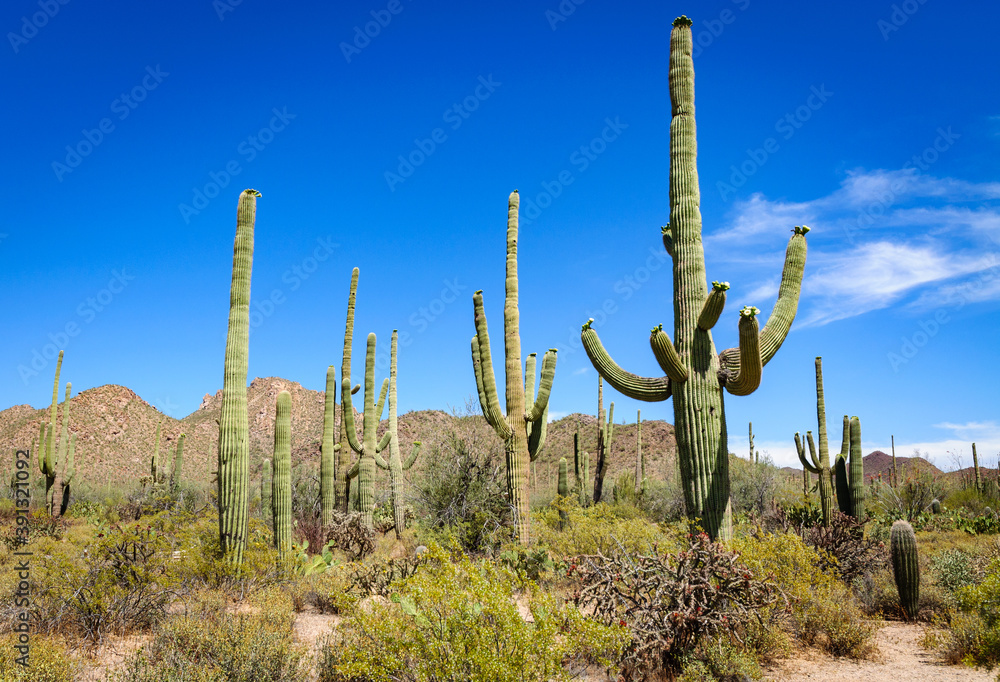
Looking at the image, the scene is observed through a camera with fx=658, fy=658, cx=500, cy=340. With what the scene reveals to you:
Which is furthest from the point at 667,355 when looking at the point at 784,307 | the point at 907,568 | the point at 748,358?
the point at 907,568

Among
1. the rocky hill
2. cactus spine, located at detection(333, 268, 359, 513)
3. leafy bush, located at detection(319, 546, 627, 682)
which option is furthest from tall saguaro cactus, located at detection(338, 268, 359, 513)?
the rocky hill

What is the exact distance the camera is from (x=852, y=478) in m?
15.3

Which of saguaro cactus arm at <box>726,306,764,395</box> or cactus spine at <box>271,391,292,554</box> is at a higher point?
saguaro cactus arm at <box>726,306,764,395</box>

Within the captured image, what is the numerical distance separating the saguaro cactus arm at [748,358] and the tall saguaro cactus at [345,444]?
34.9 feet

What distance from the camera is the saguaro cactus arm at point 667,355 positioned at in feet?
27.2

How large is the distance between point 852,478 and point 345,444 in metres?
12.4

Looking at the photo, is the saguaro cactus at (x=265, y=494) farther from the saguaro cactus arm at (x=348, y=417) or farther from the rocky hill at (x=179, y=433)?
the rocky hill at (x=179, y=433)

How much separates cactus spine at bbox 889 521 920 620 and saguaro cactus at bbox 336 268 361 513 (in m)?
11.8

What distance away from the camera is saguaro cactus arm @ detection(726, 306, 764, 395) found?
7387mm

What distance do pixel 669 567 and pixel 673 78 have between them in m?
6.87

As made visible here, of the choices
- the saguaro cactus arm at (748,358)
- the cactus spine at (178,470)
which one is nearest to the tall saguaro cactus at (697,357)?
the saguaro cactus arm at (748,358)

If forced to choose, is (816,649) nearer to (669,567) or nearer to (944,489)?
(669,567)

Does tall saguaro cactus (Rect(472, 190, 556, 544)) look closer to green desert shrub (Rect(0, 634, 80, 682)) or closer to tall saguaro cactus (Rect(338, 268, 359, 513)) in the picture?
tall saguaro cactus (Rect(338, 268, 359, 513))

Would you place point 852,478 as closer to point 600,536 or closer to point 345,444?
point 600,536
